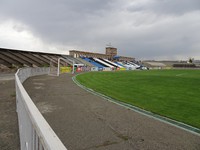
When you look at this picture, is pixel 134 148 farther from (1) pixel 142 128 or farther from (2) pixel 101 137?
(1) pixel 142 128

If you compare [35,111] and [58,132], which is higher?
[35,111]

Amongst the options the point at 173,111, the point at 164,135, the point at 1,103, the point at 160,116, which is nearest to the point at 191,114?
the point at 173,111

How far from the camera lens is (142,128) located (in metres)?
5.27

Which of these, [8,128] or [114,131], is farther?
[8,128]

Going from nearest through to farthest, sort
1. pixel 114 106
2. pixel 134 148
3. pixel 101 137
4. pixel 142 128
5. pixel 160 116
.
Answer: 1. pixel 134 148
2. pixel 101 137
3. pixel 142 128
4. pixel 160 116
5. pixel 114 106

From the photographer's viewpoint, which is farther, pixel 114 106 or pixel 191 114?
pixel 114 106

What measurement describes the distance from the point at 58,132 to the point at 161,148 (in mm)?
2946

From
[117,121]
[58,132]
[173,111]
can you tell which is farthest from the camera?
[173,111]

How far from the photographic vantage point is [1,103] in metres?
8.23

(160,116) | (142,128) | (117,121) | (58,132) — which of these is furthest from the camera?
(160,116)

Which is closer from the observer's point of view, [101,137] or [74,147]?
[74,147]

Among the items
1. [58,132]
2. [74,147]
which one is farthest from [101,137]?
[58,132]

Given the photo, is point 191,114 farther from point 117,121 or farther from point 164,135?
point 117,121

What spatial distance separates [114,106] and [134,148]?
393cm
